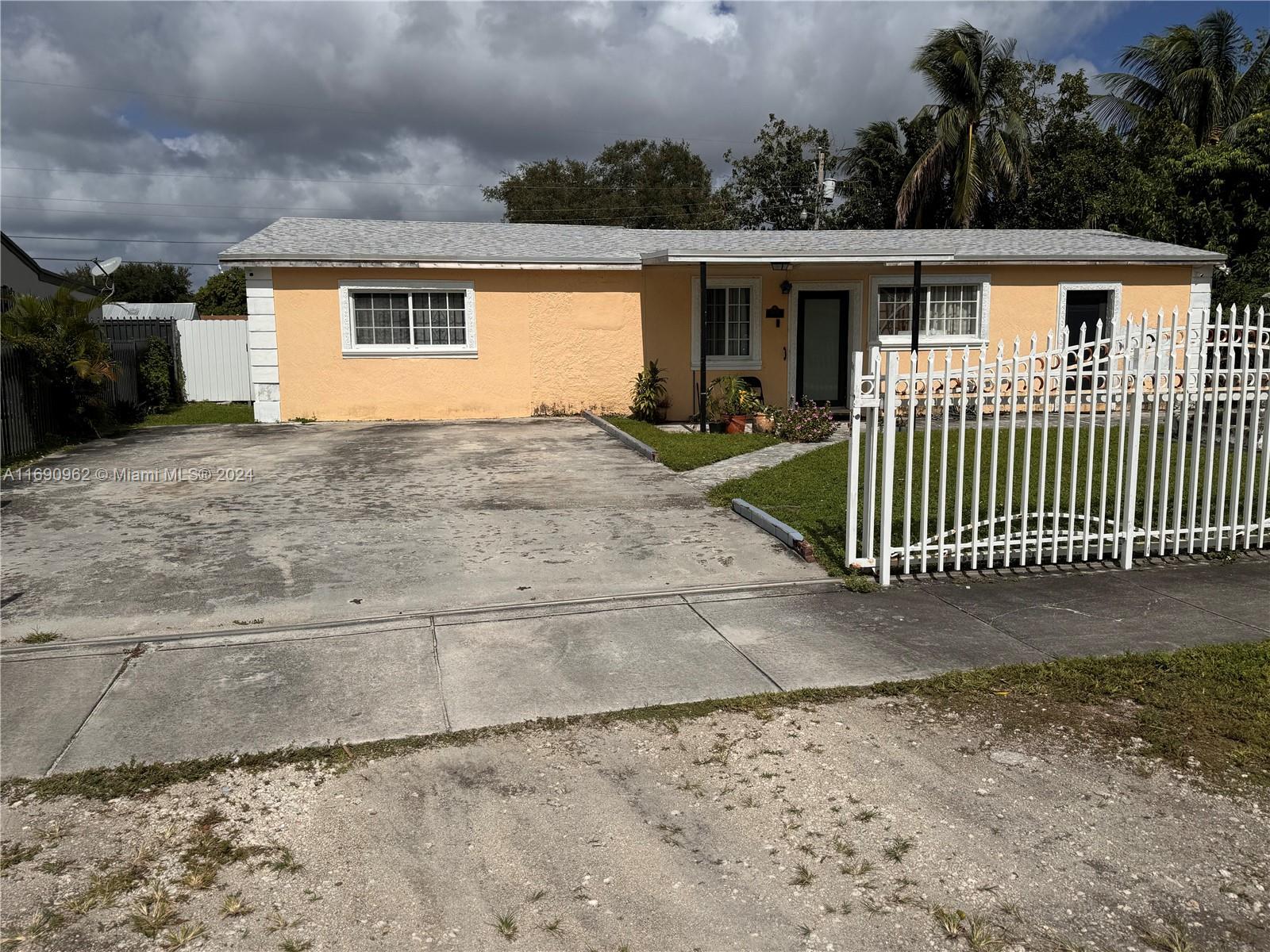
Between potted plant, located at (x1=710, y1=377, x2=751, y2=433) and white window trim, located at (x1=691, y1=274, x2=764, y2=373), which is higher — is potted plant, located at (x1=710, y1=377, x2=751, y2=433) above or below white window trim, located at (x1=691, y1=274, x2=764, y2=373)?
below

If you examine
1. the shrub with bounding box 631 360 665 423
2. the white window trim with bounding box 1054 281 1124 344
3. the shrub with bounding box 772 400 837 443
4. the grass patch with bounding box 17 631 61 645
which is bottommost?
the grass patch with bounding box 17 631 61 645

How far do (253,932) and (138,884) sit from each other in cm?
57

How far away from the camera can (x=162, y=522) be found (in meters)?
8.84

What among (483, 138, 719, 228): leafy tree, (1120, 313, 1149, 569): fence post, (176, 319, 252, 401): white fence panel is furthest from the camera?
(483, 138, 719, 228): leafy tree

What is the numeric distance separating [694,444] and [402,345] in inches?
245

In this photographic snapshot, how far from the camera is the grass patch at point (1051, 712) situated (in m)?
4.03

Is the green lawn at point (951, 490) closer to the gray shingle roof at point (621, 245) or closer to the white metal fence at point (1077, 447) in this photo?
the white metal fence at point (1077, 447)

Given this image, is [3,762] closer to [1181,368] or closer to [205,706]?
[205,706]

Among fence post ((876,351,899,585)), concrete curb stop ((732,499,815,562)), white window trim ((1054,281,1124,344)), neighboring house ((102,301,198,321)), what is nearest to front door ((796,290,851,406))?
white window trim ((1054,281,1124,344))

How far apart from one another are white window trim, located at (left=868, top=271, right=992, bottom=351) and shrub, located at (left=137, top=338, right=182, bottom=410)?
1450 cm

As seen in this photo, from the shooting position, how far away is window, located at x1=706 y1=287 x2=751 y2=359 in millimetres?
16936

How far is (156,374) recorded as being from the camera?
20156 millimetres

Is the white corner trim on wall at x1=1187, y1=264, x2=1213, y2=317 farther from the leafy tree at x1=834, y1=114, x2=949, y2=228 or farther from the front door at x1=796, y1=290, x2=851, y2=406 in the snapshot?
the leafy tree at x1=834, y1=114, x2=949, y2=228

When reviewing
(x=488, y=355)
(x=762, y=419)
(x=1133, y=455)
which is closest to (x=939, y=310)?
(x=762, y=419)
